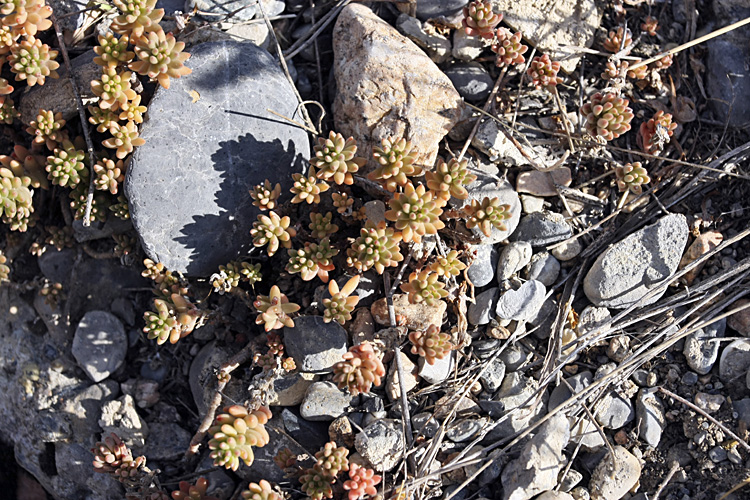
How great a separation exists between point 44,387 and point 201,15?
3029 mm

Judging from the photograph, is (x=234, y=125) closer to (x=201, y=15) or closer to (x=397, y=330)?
(x=201, y=15)

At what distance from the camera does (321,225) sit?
3865 millimetres

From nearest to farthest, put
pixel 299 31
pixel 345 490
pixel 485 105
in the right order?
pixel 345 490 < pixel 485 105 < pixel 299 31

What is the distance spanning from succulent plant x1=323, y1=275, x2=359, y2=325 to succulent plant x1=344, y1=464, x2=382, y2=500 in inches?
34.9

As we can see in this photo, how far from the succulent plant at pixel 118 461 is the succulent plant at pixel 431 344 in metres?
1.95

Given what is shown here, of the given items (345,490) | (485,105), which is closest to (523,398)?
(345,490)

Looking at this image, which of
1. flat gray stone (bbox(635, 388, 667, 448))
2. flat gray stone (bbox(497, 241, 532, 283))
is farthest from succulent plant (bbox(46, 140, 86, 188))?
flat gray stone (bbox(635, 388, 667, 448))

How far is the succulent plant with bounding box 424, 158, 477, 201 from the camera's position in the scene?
364 cm

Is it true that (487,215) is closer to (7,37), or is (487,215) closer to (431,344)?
(431,344)

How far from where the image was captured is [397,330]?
12.3 ft

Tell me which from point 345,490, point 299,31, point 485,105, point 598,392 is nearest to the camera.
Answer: point 345,490

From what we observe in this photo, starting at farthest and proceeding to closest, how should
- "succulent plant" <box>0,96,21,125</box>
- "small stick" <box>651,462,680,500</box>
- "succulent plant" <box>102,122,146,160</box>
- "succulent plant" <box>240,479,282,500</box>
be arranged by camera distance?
1. "succulent plant" <box>0,96,21,125</box>
2. "succulent plant" <box>102,122,146,160</box>
3. "small stick" <box>651,462,680,500</box>
4. "succulent plant" <box>240,479,282,500</box>

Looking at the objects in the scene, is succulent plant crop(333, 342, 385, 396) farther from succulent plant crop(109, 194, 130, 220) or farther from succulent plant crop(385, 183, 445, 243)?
succulent plant crop(109, 194, 130, 220)

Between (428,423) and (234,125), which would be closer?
(428,423)
